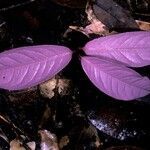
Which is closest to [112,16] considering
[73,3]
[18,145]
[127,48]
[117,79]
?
[73,3]

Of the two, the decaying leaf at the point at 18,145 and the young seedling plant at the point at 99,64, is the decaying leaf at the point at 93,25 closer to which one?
the young seedling plant at the point at 99,64

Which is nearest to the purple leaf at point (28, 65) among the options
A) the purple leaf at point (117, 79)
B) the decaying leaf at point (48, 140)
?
the purple leaf at point (117, 79)

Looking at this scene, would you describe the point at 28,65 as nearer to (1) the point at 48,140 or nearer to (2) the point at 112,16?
(1) the point at 48,140

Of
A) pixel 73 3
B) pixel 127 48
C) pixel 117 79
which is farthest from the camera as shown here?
pixel 73 3

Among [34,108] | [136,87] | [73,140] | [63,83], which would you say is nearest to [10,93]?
[34,108]

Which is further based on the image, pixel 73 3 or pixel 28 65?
pixel 73 3

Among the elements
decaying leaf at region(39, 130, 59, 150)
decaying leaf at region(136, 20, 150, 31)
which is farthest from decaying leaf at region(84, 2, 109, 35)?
decaying leaf at region(39, 130, 59, 150)

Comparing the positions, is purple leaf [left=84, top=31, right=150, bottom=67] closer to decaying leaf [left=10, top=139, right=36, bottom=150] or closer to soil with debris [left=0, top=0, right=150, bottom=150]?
soil with debris [left=0, top=0, right=150, bottom=150]
